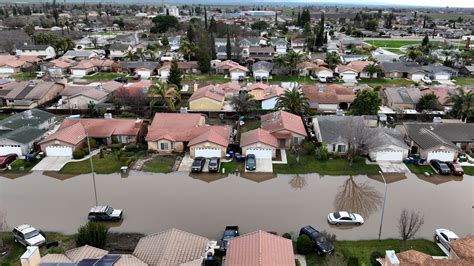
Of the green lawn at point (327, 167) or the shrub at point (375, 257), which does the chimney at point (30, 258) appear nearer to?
the shrub at point (375, 257)

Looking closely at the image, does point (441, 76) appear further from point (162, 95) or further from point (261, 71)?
point (162, 95)

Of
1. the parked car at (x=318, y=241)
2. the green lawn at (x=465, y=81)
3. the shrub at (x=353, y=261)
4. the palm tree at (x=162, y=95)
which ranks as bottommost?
the shrub at (x=353, y=261)

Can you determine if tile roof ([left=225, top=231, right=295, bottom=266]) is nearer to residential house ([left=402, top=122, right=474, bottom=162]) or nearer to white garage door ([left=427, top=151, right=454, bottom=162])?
white garage door ([left=427, top=151, right=454, bottom=162])

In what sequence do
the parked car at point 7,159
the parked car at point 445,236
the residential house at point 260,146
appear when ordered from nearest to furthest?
the parked car at point 445,236
the parked car at point 7,159
the residential house at point 260,146

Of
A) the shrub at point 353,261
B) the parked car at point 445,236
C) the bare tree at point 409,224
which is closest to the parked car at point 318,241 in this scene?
the shrub at point 353,261

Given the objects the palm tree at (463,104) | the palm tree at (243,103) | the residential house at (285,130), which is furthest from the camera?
the palm tree at (243,103)

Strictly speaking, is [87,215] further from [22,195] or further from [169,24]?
[169,24]
